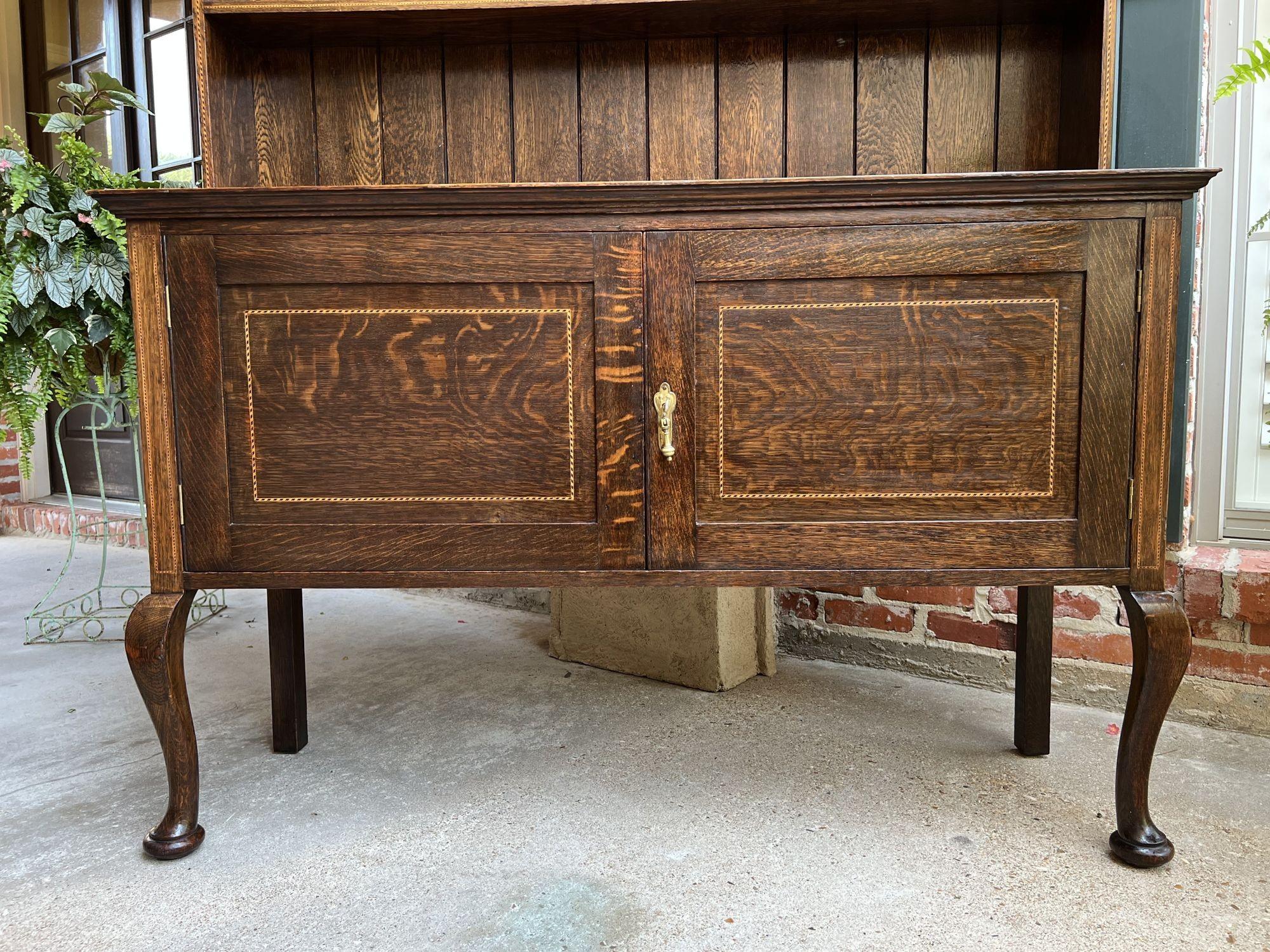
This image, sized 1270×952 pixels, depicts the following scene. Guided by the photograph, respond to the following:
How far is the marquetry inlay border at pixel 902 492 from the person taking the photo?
1.15 meters

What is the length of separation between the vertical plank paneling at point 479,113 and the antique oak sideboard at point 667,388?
1.75 ft

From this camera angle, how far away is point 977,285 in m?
1.15

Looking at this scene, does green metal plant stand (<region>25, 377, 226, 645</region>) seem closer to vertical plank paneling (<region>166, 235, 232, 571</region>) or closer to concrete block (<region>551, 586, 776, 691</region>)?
concrete block (<region>551, 586, 776, 691</region>)

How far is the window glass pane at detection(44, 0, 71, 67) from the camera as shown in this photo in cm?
380

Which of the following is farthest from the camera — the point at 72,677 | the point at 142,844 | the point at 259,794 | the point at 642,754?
the point at 72,677

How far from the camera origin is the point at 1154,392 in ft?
3.80

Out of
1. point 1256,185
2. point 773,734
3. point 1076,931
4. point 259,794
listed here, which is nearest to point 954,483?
point 1076,931

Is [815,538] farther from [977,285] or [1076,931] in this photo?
[1076,931]

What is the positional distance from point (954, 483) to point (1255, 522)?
3.12ft

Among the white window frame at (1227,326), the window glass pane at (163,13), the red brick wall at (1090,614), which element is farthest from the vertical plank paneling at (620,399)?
the window glass pane at (163,13)

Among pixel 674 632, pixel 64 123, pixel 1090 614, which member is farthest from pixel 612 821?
pixel 64 123

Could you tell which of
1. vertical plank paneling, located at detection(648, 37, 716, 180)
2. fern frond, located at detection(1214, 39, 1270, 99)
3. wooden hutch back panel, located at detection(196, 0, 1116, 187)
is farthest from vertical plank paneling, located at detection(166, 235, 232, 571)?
fern frond, located at detection(1214, 39, 1270, 99)

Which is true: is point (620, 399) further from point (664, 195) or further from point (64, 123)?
point (64, 123)

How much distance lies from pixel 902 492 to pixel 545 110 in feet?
3.22
